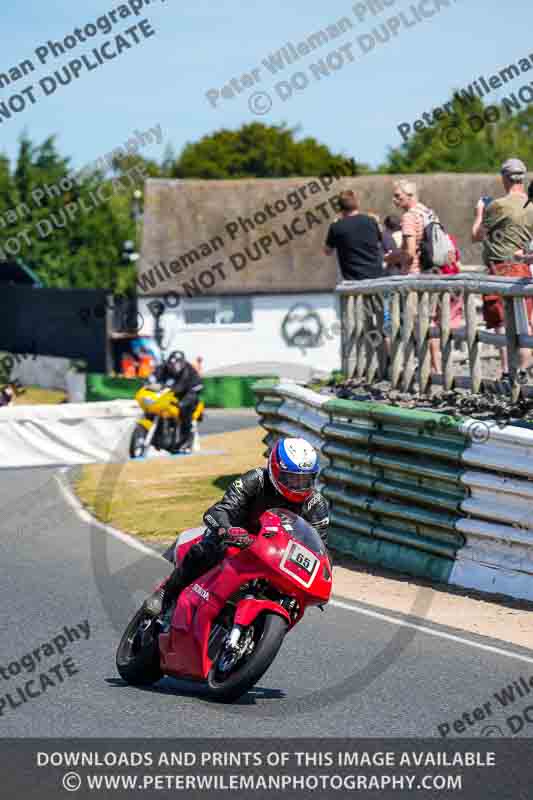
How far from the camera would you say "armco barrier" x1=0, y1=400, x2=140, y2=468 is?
23359 millimetres

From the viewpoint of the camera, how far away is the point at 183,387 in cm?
2331

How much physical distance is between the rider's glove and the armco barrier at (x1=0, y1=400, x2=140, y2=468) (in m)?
15.9

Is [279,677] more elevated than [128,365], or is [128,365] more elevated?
[279,677]

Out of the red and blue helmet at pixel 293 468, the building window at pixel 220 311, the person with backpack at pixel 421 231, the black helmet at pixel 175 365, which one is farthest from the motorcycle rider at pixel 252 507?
the building window at pixel 220 311

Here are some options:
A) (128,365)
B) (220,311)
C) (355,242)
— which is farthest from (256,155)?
(355,242)

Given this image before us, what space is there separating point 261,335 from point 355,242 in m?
45.5

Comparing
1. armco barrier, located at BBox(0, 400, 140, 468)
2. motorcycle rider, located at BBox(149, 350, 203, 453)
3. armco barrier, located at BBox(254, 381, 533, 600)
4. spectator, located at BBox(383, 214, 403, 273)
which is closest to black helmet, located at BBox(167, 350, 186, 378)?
motorcycle rider, located at BBox(149, 350, 203, 453)

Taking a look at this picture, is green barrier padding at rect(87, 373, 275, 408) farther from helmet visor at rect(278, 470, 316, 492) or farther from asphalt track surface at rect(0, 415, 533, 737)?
helmet visor at rect(278, 470, 316, 492)

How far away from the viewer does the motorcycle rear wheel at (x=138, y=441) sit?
76.1ft

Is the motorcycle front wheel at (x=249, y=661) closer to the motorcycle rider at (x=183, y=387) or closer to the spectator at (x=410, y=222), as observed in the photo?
the spectator at (x=410, y=222)

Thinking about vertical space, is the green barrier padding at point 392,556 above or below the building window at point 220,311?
below

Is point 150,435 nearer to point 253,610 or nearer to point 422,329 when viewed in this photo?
point 422,329

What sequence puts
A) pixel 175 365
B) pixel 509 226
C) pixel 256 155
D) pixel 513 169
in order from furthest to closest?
pixel 256 155 → pixel 175 365 → pixel 509 226 → pixel 513 169

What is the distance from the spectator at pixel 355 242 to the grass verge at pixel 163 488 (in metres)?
2.98
